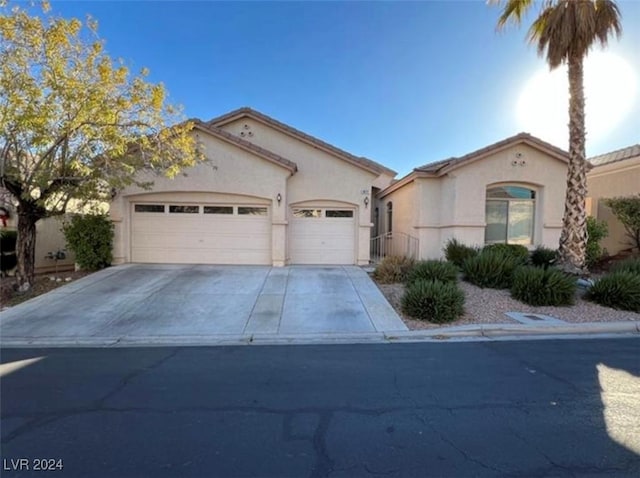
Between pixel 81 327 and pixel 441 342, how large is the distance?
7.00 metres

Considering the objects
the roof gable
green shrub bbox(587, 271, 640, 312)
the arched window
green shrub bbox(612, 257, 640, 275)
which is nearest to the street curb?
green shrub bbox(587, 271, 640, 312)

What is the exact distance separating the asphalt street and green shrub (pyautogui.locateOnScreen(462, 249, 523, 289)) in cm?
398

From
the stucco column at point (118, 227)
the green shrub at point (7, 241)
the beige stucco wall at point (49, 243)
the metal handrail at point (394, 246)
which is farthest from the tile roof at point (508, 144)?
the green shrub at point (7, 241)

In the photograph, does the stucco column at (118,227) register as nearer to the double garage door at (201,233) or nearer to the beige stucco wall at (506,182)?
the double garage door at (201,233)

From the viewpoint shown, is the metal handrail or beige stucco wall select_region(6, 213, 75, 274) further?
the metal handrail

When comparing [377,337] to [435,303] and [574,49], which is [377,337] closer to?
[435,303]

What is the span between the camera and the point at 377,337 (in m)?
6.48

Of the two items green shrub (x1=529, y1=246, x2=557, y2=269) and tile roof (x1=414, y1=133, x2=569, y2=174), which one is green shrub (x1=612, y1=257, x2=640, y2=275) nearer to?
green shrub (x1=529, y1=246, x2=557, y2=269)

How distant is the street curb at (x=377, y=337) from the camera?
20.3 ft

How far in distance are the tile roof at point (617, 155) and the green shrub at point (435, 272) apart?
11871 mm

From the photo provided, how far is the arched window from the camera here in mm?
13695

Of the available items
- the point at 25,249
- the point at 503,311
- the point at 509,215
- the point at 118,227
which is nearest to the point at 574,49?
the point at 509,215

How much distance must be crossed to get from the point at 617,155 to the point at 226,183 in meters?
17.9

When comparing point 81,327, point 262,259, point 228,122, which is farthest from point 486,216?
point 81,327
